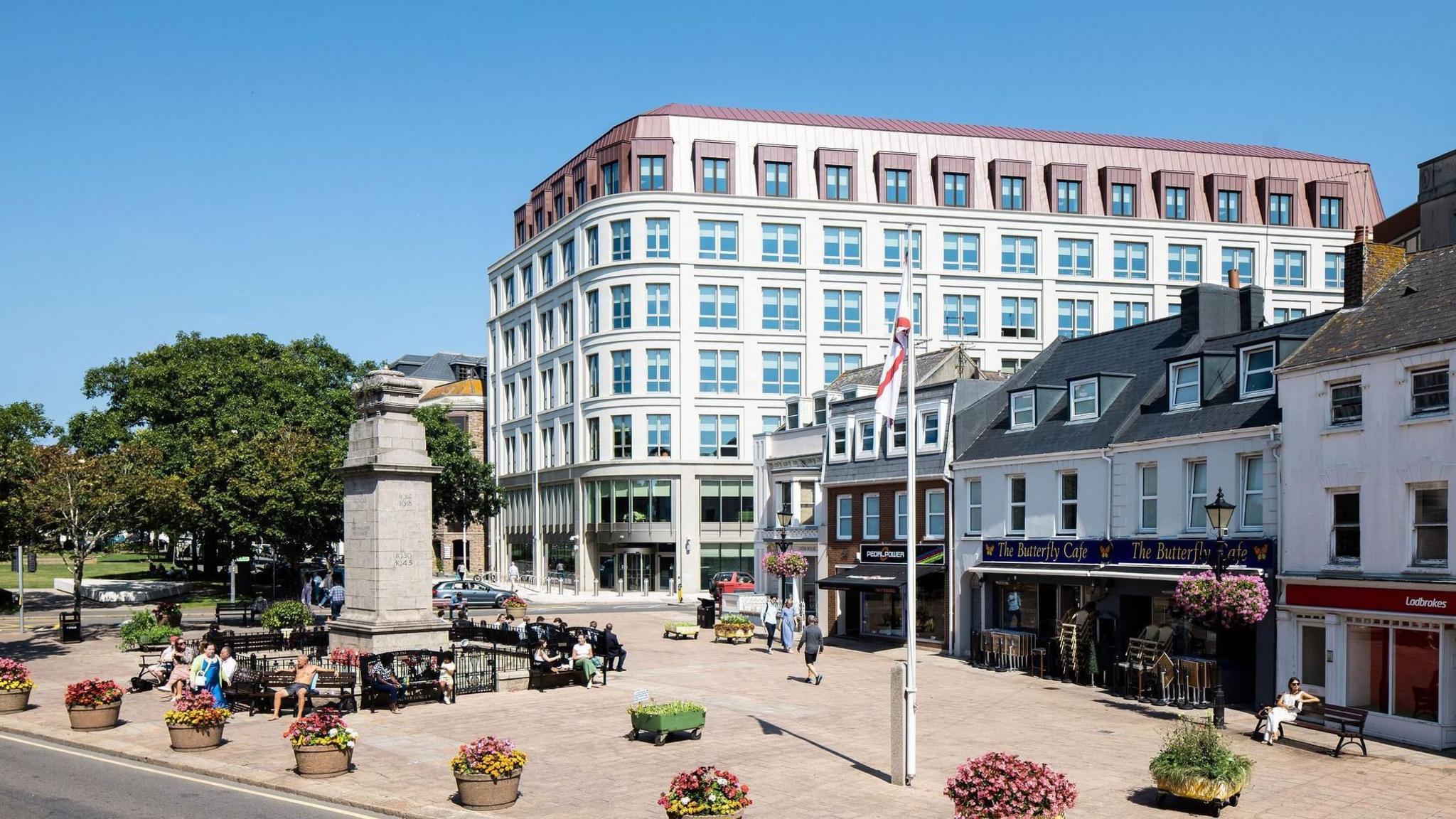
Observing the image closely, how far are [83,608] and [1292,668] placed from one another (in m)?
50.6

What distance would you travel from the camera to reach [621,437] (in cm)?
8156

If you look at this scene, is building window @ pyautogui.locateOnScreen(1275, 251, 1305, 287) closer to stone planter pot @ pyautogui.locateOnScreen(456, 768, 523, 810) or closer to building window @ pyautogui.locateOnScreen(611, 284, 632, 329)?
building window @ pyautogui.locateOnScreen(611, 284, 632, 329)

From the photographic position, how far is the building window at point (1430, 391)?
25.0m

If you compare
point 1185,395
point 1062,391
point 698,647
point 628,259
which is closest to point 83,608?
point 698,647

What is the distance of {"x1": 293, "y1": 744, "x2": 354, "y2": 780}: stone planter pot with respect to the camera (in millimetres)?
19594

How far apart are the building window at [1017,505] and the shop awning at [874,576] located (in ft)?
12.0

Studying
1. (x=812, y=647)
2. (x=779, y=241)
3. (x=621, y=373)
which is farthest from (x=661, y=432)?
(x=812, y=647)

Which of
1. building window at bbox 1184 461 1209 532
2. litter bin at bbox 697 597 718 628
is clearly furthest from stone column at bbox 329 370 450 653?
building window at bbox 1184 461 1209 532

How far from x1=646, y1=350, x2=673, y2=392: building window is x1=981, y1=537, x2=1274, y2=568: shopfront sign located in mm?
43170

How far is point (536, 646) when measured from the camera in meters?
32.3

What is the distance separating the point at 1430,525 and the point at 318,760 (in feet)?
73.0

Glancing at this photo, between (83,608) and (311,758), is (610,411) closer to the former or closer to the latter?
→ (83,608)

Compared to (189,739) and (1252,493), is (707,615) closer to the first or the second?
(1252,493)

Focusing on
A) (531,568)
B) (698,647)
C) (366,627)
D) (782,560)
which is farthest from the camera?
(531,568)
